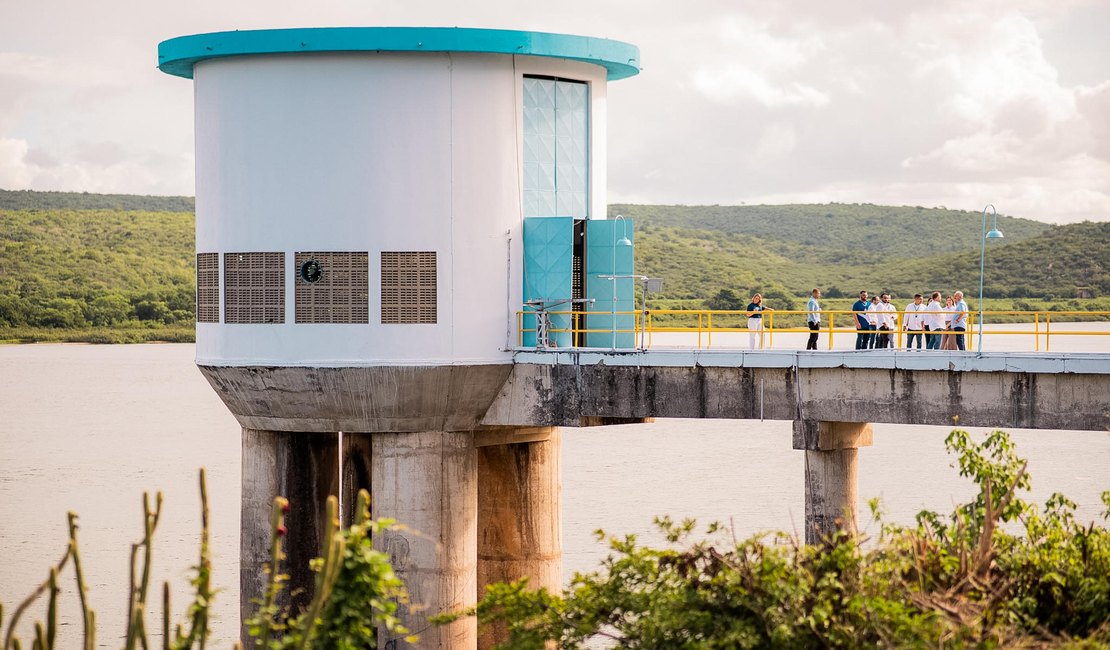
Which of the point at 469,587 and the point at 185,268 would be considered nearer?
the point at 469,587

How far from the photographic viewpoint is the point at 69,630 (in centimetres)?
3725

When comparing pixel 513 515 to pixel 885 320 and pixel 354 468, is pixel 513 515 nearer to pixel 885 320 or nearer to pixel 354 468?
pixel 354 468

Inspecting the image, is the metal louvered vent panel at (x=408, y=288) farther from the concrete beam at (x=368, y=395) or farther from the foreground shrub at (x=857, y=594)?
the foreground shrub at (x=857, y=594)

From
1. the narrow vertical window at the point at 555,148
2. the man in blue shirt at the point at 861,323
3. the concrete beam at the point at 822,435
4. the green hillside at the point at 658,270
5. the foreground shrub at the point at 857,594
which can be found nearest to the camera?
the foreground shrub at the point at 857,594

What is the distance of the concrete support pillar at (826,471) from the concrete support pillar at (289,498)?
822cm

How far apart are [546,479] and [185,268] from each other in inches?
3798

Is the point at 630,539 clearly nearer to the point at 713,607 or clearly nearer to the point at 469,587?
the point at 713,607

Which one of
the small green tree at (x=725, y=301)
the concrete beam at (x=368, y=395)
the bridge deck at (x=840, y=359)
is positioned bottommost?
the concrete beam at (x=368, y=395)

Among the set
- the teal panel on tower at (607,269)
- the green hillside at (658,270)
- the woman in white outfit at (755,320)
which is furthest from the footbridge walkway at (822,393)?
the green hillside at (658,270)

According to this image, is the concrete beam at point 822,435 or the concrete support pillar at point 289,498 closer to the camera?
the concrete beam at point 822,435

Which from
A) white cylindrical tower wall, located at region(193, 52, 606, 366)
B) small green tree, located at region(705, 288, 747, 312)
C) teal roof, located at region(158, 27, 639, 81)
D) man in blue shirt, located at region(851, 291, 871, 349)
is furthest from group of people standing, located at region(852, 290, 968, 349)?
small green tree, located at region(705, 288, 747, 312)

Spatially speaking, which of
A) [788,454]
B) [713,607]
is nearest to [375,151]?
[713,607]

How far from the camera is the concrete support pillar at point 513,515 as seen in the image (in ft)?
98.6

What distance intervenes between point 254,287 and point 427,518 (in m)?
4.55
